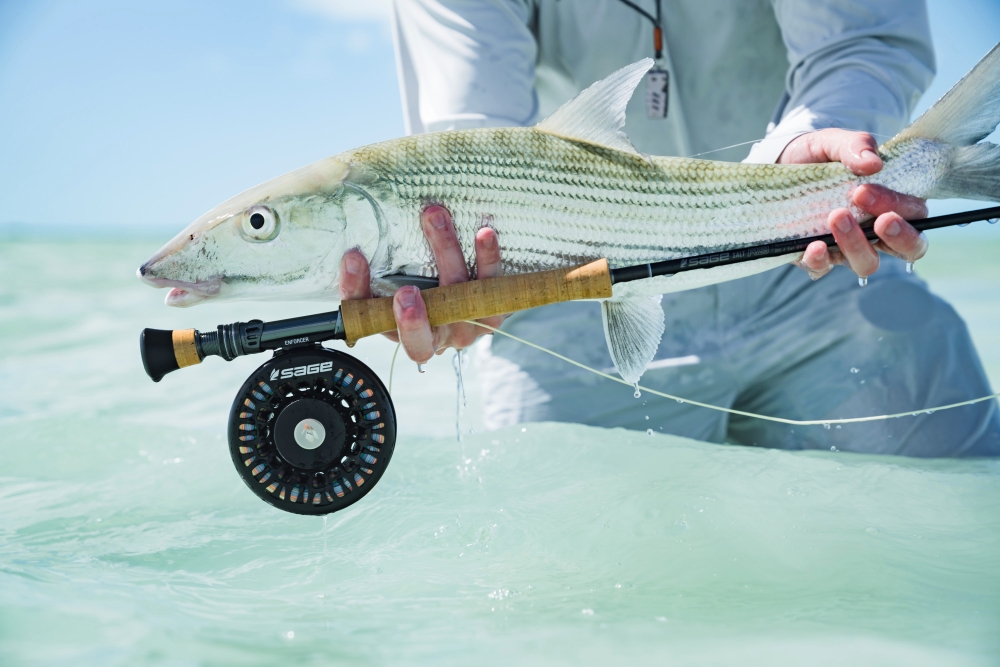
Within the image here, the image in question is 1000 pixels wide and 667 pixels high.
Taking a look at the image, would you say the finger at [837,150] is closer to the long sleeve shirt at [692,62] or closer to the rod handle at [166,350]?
the long sleeve shirt at [692,62]

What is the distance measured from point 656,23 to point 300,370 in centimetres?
211

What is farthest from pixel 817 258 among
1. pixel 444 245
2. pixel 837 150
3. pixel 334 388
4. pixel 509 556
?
pixel 334 388

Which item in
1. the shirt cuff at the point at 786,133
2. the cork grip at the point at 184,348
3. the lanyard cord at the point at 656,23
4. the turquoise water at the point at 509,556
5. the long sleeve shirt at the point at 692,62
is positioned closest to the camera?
the turquoise water at the point at 509,556

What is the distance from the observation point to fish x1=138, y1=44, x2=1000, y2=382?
6.50ft

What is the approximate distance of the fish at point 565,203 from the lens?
1.98 m

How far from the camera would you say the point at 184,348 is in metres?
1.92

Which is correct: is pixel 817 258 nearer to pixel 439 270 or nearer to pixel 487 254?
pixel 487 254

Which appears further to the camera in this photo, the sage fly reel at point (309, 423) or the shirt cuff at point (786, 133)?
the shirt cuff at point (786, 133)

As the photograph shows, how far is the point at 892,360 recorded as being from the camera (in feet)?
10.3

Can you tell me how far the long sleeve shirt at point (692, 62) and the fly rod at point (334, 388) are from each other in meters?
0.89

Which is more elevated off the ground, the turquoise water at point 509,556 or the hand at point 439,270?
the hand at point 439,270

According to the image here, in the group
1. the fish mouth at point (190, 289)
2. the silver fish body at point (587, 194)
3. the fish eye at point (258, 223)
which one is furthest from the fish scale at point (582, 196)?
the fish mouth at point (190, 289)

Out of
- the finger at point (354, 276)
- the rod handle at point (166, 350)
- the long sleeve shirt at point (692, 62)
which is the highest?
the long sleeve shirt at point (692, 62)

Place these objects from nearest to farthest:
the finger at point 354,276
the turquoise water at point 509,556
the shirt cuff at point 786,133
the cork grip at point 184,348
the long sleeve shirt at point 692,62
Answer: the turquoise water at point 509,556
the cork grip at point 184,348
the finger at point 354,276
the shirt cuff at point 786,133
the long sleeve shirt at point 692,62
